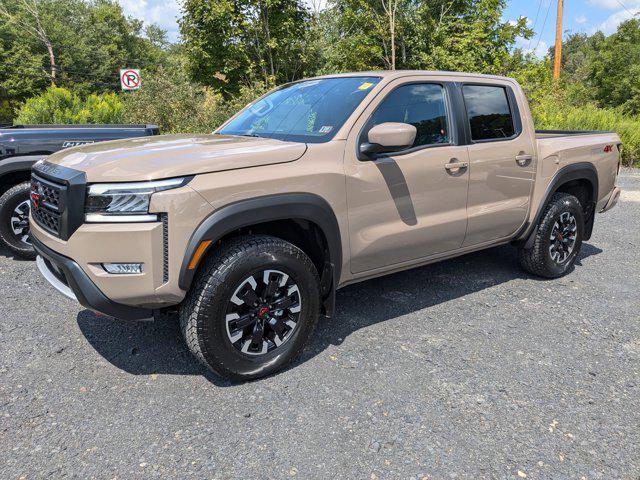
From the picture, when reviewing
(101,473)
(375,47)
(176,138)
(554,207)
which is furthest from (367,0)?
(101,473)

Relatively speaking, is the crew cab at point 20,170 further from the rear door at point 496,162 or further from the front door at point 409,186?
the rear door at point 496,162

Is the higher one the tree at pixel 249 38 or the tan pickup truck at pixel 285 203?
the tree at pixel 249 38

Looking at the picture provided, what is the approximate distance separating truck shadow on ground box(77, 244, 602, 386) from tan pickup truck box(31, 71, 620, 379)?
19.7 inches

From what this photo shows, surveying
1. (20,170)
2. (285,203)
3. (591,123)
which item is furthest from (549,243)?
(591,123)

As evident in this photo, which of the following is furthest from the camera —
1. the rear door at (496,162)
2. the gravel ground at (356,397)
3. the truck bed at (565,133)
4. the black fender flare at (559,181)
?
the truck bed at (565,133)

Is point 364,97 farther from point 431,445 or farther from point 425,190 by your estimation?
point 431,445

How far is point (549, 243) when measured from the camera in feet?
15.3

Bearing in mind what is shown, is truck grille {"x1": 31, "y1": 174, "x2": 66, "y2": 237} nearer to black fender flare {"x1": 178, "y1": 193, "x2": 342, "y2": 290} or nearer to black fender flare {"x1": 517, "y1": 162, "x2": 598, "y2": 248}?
black fender flare {"x1": 178, "y1": 193, "x2": 342, "y2": 290}

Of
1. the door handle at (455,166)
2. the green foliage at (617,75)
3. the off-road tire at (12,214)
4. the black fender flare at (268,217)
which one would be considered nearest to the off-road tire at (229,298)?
the black fender flare at (268,217)

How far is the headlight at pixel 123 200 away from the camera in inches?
99.7

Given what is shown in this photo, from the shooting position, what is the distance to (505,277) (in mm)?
4922

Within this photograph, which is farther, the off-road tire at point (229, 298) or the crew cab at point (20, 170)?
the crew cab at point (20, 170)

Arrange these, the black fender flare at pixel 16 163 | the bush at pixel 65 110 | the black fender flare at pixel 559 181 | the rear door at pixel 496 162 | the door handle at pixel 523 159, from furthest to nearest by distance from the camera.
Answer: the bush at pixel 65 110 → the black fender flare at pixel 16 163 → the black fender flare at pixel 559 181 → the door handle at pixel 523 159 → the rear door at pixel 496 162

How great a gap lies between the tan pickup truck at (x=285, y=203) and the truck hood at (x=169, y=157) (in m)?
0.01
